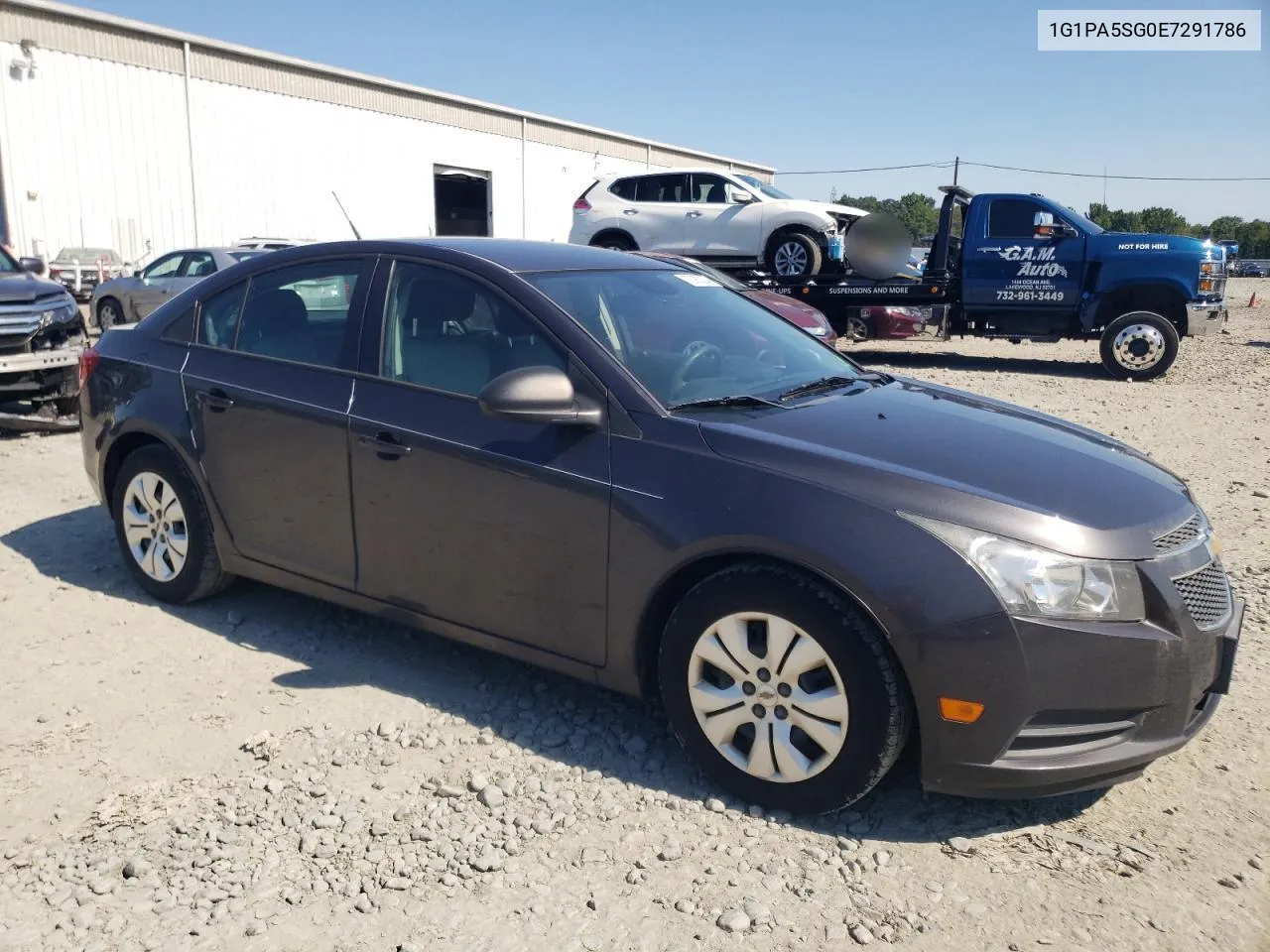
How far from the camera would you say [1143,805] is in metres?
3.12

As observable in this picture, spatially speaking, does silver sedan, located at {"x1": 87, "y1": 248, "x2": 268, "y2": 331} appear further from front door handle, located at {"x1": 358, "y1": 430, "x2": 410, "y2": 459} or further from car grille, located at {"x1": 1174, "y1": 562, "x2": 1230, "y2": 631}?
car grille, located at {"x1": 1174, "y1": 562, "x2": 1230, "y2": 631}

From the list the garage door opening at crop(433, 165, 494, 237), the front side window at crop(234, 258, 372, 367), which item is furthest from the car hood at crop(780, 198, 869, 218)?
the garage door opening at crop(433, 165, 494, 237)

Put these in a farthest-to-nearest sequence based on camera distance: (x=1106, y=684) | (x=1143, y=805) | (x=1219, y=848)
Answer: (x=1143, y=805) → (x=1219, y=848) → (x=1106, y=684)

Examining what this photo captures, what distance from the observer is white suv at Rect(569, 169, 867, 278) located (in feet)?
50.0

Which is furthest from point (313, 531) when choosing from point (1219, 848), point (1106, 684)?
point (1219, 848)

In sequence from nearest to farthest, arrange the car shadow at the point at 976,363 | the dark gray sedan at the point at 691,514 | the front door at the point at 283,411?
1. the dark gray sedan at the point at 691,514
2. the front door at the point at 283,411
3. the car shadow at the point at 976,363

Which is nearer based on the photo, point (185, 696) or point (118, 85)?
point (185, 696)

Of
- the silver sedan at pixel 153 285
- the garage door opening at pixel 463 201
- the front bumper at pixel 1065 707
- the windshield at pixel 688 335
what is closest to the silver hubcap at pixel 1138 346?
the windshield at pixel 688 335

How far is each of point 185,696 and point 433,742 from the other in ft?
3.47

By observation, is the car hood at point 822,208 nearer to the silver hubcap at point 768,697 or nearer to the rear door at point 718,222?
the rear door at point 718,222

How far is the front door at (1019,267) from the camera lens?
1344 centimetres

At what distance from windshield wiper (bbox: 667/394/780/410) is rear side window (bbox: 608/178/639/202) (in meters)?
13.7

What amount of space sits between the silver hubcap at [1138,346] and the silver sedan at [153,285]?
41.1 feet

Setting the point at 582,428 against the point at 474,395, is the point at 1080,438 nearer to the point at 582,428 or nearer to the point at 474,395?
the point at 582,428
